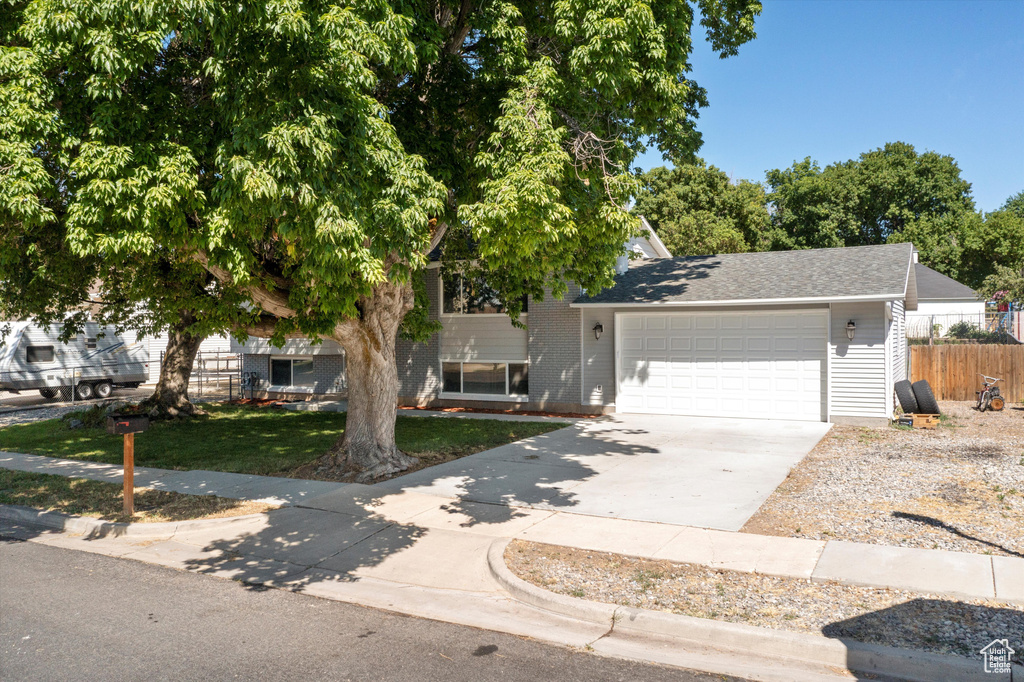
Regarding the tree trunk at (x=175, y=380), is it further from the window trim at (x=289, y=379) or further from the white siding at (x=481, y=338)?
the white siding at (x=481, y=338)

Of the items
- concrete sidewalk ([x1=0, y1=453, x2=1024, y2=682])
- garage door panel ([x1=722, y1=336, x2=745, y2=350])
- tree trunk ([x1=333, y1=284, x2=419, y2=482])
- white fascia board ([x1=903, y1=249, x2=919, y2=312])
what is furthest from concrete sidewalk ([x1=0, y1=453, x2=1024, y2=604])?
white fascia board ([x1=903, y1=249, x2=919, y2=312])

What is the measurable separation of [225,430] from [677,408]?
35.6ft

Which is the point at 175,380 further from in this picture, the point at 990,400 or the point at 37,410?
the point at 990,400

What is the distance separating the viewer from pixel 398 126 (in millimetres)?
9898

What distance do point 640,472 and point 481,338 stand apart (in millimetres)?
9296

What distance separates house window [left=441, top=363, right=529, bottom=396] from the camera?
18938 mm

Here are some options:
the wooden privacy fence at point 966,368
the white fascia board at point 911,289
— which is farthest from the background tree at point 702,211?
the white fascia board at point 911,289

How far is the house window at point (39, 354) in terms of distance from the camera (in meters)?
22.9

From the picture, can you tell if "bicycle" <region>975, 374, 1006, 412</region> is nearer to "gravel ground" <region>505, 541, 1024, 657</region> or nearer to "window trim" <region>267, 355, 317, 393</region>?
"gravel ground" <region>505, 541, 1024, 657</region>

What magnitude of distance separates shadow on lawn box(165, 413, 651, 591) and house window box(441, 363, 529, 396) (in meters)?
→ 7.20

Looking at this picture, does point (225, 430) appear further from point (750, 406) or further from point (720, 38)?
point (720, 38)

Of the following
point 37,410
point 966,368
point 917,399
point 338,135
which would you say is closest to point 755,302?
point 917,399

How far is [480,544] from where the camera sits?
722 centimetres

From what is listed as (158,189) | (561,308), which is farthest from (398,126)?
(561,308)
